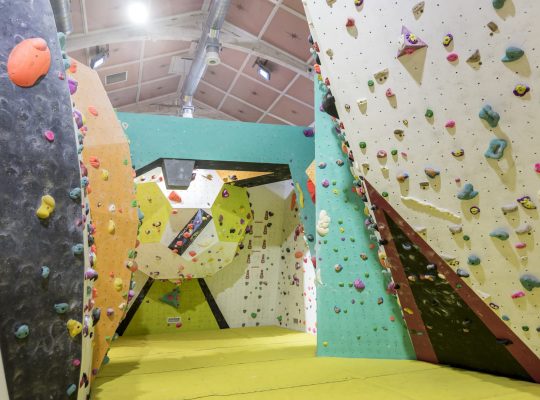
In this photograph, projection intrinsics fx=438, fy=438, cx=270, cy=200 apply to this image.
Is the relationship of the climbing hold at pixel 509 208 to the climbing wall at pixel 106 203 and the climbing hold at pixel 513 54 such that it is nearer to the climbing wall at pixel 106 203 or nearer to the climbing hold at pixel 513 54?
the climbing hold at pixel 513 54

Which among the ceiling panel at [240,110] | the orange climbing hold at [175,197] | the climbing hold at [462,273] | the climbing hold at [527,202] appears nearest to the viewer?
the climbing hold at [527,202]

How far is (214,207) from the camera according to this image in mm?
5910

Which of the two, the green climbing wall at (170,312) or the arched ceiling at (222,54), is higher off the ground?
the arched ceiling at (222,54)

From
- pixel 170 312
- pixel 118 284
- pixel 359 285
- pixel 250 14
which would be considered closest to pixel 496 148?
pixel 359 285

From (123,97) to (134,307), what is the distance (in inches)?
203

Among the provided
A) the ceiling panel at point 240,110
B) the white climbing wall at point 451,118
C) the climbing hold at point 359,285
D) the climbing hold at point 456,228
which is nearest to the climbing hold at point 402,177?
the white climbing wall at point 451,118

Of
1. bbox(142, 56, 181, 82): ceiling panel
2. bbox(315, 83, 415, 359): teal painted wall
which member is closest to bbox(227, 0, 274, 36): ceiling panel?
bbox(142, 56, 181, 82): ceiling panel

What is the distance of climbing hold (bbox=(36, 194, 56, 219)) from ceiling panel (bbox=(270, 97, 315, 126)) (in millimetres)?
7217

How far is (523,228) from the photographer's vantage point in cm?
229

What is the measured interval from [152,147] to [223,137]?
79 centimetres

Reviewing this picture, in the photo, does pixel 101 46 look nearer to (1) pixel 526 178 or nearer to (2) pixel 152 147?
(2) pixel 152 147

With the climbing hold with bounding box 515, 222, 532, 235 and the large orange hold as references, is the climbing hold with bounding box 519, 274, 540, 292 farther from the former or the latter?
the large orange hold

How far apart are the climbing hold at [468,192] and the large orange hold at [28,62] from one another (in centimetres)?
217

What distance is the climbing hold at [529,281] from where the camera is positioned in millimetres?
2316
